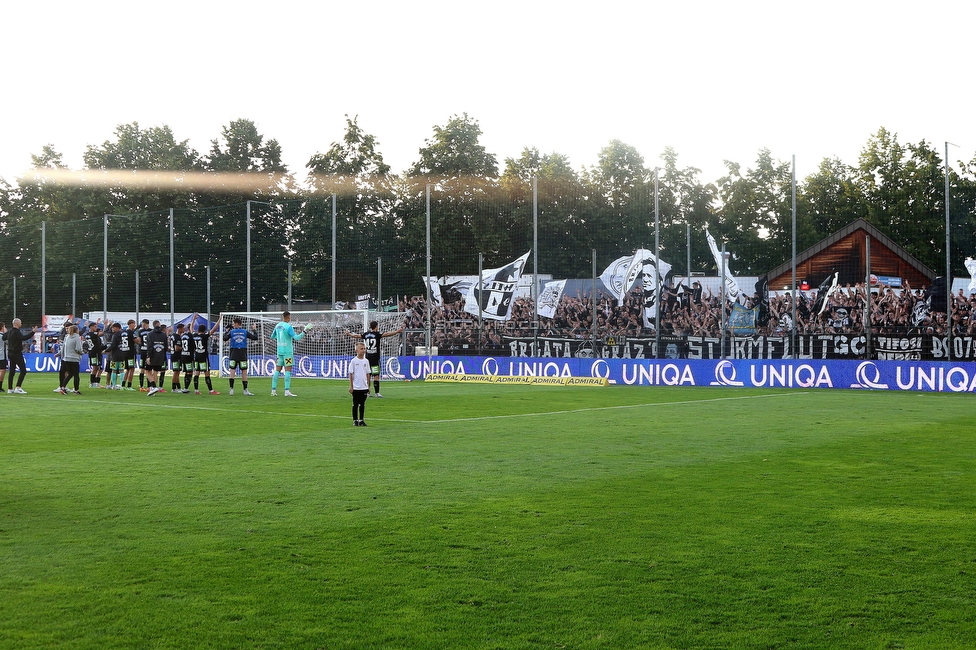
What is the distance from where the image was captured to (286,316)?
23.6m

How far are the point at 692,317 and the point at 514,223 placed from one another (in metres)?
8.52

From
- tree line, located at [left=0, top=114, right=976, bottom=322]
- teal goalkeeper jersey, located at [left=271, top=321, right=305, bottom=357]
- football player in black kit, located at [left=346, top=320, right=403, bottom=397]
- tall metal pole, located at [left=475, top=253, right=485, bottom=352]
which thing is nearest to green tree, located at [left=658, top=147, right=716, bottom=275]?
tree line, located at [left=0, top=114, right=976, bottom=322]

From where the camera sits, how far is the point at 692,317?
34.1 meters

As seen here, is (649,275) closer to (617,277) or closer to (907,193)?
(617,277)

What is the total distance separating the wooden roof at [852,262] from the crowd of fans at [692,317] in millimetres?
588

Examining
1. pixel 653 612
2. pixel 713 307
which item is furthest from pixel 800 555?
pixel 713 307

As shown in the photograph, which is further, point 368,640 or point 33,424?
point 33,424

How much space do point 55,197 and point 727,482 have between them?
75.4 metres

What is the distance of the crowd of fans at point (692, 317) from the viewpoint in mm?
30234

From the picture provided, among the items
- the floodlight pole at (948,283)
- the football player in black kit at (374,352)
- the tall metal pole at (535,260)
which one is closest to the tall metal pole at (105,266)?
the tall metal pole at (535,260)

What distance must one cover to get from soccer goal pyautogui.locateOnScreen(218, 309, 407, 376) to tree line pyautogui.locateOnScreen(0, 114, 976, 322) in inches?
82.5

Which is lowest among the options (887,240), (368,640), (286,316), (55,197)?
(368,640)

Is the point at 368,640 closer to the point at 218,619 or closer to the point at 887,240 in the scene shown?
the point at 218,619

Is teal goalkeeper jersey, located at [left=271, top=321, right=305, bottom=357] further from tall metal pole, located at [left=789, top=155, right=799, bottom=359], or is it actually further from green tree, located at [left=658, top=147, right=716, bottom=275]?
green tree, located at [left=658, top=147, right=716, bottom=275]
